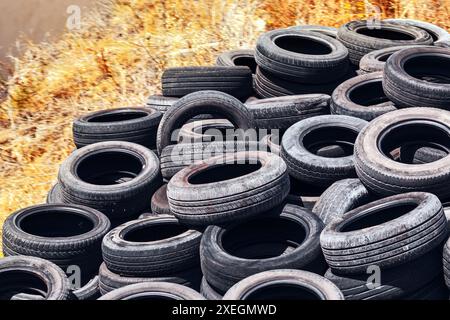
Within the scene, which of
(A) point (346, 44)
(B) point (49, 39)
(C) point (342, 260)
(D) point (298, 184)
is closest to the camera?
(C) point (342, 260)

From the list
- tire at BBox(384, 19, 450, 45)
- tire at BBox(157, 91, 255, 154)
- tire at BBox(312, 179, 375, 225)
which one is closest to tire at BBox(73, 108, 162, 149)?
tire at BBox(157, 91, 255, 154)

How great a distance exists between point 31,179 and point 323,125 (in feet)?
16.9

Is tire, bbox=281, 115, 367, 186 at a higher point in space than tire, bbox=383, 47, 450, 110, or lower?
lower

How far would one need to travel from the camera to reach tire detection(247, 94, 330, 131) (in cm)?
995

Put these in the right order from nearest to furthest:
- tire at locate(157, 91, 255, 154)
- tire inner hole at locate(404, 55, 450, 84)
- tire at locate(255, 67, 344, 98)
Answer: tire at locate(157, 91, 255, 154) < tire inner hole at locate(404, 55, 450, 84) < tire at locate(255, 67, 344, 98)

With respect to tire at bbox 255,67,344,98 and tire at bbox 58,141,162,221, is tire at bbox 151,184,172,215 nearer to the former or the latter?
tire at bbox 58,141,162,221

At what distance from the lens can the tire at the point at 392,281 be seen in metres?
7.44

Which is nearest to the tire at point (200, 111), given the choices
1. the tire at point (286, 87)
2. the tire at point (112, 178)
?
the tire at point (112, 178)

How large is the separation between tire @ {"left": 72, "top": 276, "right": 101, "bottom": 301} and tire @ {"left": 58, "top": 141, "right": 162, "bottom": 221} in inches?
39.8

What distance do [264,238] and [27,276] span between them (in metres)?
2.47

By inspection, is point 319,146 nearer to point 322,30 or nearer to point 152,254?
point 152,254

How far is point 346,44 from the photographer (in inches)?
448
